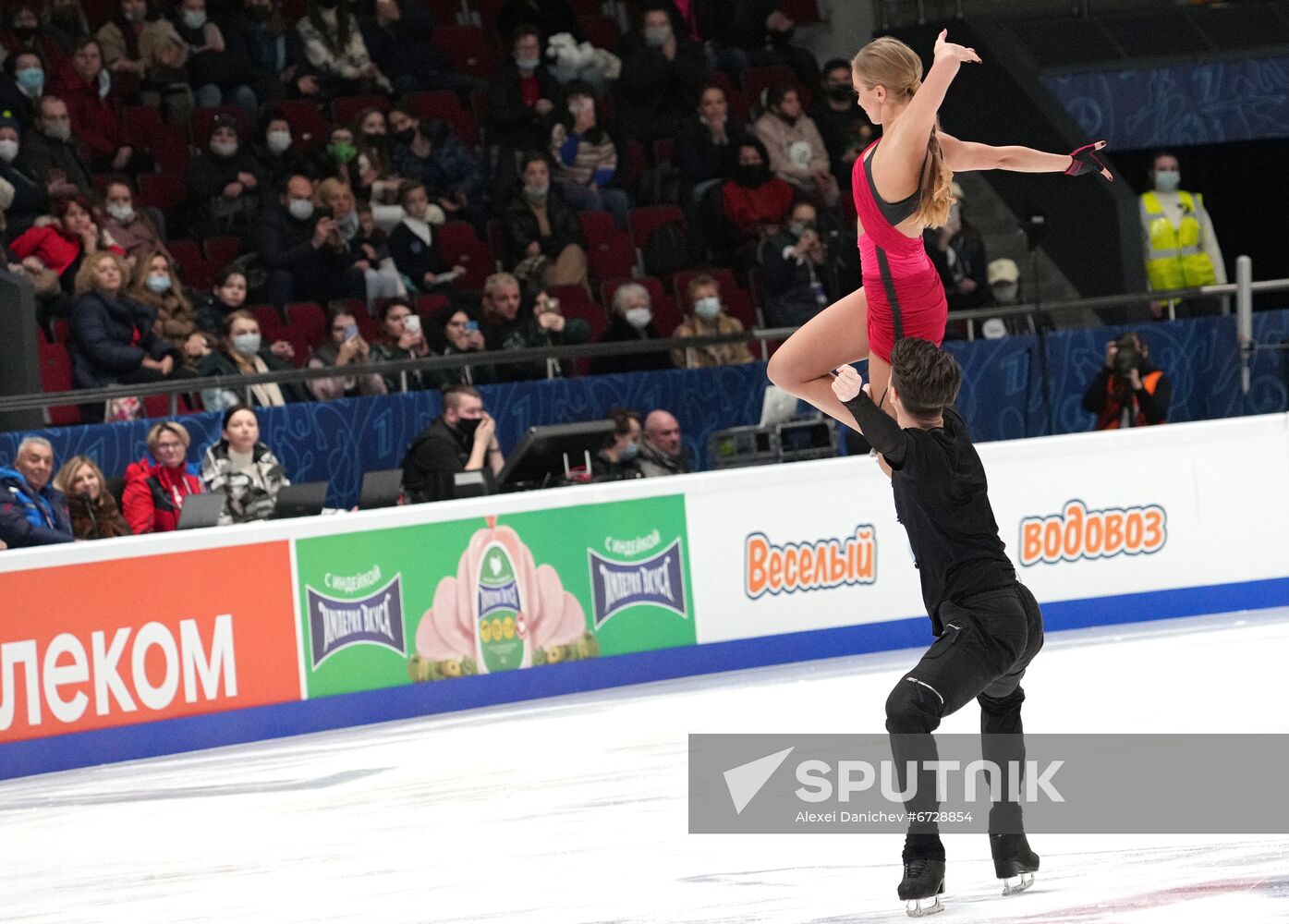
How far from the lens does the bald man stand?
32.9ft

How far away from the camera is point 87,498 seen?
8562 mm

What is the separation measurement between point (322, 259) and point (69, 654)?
3.59 meters

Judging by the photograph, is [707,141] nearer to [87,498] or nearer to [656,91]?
[656,91]

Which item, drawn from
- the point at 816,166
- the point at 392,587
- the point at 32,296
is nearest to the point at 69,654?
the point at 392,587

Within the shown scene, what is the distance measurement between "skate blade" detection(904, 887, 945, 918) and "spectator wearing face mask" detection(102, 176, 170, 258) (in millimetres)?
7179

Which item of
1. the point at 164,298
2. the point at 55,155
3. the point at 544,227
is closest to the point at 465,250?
the point at 544,227

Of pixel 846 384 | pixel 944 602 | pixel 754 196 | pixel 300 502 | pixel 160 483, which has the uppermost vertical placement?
pixel 754 196

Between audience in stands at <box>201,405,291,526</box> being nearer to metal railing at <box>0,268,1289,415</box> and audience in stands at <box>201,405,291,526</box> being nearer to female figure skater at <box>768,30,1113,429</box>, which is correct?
metal railing at <box>0,268,1289,415</box>

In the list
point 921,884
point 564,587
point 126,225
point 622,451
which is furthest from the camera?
point 126,225

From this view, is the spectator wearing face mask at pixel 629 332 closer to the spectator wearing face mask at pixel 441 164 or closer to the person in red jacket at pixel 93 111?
the spectator wearing face mask at pixel 441 164

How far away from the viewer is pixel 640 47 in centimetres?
1291

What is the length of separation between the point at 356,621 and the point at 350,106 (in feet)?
15.5

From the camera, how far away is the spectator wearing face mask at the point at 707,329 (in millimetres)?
10867

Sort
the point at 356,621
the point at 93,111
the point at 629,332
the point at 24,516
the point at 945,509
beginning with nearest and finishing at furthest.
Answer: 1. the point at 945,509
2. the point at 24,516
3. the point at 356,621
4. the point at 629,332
5. the point at 93,111
